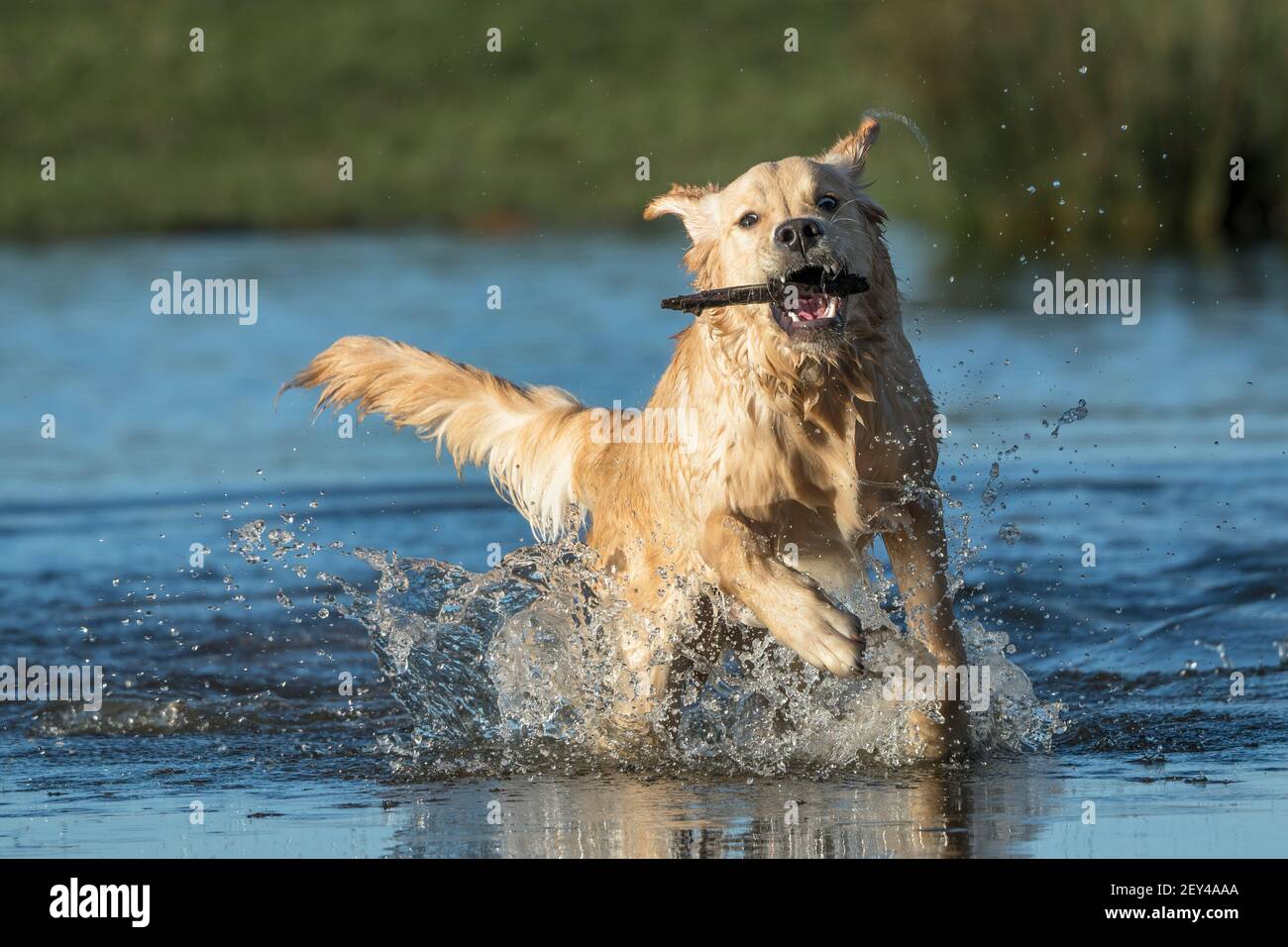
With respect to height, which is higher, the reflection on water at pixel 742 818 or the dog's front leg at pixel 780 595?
the dog's front leg at pixel 780 595

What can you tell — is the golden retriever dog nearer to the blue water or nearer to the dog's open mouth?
the dog's open mouth

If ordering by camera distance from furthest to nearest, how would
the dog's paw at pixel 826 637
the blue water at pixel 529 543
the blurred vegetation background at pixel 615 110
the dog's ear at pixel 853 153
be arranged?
the blurred vegetation background at pixel 615 110, the dog's ear at pixel 853 153, the dog's paw at pixel 826 637, the blue water at pixel 529 543

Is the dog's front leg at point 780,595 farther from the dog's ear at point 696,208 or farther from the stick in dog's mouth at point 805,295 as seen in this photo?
the dog's ear at point 696,208

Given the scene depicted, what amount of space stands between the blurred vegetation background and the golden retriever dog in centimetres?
567

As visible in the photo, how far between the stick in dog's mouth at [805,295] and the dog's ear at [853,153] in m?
0.56

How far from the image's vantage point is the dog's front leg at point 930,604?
619 cm

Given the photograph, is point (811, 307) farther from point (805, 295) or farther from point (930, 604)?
point (930, 604)

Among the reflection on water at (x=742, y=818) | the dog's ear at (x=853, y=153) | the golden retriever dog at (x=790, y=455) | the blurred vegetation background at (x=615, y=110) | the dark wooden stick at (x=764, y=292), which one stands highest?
the blurred vegetation background at (x=615, y=110)

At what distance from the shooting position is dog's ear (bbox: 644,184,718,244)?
247 inches

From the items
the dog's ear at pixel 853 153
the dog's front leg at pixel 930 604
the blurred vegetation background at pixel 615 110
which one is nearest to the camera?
the dog's front leg at pixel 930 604

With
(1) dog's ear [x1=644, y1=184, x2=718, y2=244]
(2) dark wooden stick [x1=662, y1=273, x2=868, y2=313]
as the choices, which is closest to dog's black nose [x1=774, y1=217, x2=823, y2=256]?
(2) dark wooden stick [x1=662, y1=273, x2=868, y2=313]

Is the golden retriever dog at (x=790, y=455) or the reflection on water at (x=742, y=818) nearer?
the reflection on water at (x=742, y=818)

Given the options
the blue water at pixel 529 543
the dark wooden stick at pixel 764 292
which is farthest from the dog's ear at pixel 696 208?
the blue water at pixel 529 543

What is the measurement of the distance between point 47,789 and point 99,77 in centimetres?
3419
